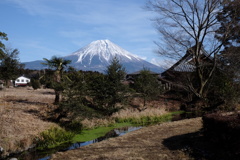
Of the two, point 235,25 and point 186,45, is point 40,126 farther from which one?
point 235,25

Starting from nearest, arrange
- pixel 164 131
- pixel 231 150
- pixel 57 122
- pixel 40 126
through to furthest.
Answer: pixel 231 150 → pixel 164 131 → pixel 40 126 → pixel 57 122

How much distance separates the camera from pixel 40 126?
1284 centimetres

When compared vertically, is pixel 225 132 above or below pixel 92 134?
above

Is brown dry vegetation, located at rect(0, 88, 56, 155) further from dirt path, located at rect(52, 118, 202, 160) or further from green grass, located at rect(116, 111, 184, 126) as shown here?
green grass, located at rect(116, 111, 184, 126)

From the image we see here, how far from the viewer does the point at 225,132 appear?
7285mm

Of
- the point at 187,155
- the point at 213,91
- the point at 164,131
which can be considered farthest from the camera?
the point at 213,91

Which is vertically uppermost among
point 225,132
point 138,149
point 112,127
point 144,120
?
point 225,132

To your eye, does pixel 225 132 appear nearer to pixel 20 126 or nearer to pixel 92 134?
pixel 92 134

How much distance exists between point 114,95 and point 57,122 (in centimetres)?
635

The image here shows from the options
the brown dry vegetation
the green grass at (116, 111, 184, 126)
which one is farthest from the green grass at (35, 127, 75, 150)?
the green grass at (116, 111, 184, 126)

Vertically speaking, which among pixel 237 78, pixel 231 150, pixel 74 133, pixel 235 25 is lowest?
pixel 74 133

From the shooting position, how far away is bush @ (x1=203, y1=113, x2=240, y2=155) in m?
6.72

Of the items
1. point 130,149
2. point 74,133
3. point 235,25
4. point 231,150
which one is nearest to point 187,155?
point 231,150

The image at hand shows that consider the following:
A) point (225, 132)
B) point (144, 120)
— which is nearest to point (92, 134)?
point (144, 120)
